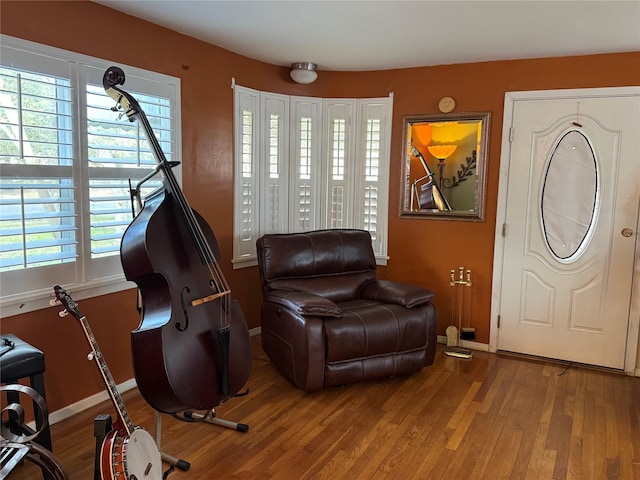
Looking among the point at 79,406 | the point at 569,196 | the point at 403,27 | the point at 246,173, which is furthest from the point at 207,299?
the point at 569,196

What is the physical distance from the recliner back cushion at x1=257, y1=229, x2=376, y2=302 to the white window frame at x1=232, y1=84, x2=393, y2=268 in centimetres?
47

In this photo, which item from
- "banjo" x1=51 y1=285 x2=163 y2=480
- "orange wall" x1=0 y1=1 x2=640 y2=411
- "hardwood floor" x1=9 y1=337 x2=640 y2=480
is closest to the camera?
"banjo" x1=51 y1=285 x2=163 y2=480

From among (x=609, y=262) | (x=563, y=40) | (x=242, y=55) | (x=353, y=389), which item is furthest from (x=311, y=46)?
(x=609, y=262)

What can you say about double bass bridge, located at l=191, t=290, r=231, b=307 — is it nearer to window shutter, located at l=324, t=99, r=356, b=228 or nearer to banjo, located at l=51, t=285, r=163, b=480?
banjo, located at l=51, t=285, r=163, b=480

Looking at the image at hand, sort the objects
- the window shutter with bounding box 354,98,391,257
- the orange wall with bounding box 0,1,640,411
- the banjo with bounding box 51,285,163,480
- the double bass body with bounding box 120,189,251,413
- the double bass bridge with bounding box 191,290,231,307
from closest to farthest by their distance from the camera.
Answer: the banjo with bounding box 51,285,163,480 < the double bass body with bounding box 120,189,251,413 < the double bass bridge with bounding box 191,290,231,307 < the orange wall with bounding box 0,1,640,411 < the window shutter with bounding box 354,98,391,257

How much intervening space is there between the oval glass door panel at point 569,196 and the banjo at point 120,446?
3046 mm

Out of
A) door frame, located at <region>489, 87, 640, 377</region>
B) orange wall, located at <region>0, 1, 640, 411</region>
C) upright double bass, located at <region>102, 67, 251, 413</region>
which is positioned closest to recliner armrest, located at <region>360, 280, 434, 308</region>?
orange wall, located at <region>0, 1, 640, 411</region>

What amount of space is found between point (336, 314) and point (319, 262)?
2.20 feet

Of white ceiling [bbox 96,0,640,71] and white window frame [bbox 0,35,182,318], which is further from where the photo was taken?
white ceiling [bbox 96,0,640,71]

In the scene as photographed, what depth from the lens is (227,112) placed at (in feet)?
12.1

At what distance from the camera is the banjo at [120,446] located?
1.77 metres

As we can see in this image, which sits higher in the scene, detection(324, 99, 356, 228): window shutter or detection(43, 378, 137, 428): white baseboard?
detection(324, 99, 356, 228): window shutter

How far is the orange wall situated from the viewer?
264 cm

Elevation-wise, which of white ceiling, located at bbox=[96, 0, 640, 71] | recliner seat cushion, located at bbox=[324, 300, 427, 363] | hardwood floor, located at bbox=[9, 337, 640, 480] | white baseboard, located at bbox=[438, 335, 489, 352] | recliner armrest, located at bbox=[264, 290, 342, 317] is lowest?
hardwood floor, located at bbox=[9, 337, 640, 480]
